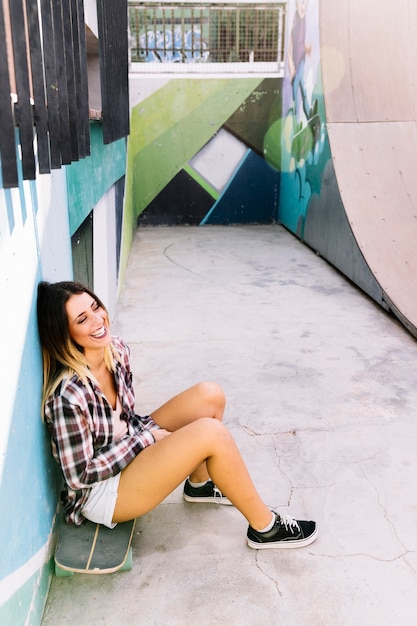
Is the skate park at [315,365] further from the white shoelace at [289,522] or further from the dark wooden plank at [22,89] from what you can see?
the dark wooden plank at [22,89]

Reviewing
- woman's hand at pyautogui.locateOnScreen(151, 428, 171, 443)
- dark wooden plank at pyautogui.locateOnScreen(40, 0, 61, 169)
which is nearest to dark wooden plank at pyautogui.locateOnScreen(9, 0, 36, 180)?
dark wooden plank at pyautogui.locateOnScreen(40, 0, 61, 169)

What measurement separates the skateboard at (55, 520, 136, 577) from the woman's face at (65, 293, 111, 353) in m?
0.60

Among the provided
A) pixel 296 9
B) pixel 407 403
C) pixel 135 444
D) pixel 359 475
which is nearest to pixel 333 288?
pixel 407 403

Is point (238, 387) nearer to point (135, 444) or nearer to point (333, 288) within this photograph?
point (135, 444)

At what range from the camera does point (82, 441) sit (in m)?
1.60

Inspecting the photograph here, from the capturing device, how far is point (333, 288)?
5.08 meters

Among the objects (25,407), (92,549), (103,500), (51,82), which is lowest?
(92,549)

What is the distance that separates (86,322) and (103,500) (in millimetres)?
568

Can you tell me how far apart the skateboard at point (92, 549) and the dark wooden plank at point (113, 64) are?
93.9 inches

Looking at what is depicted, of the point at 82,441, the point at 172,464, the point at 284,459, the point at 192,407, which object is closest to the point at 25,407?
the point at 82,441

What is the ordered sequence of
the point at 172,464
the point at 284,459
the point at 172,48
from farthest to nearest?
the point at 172,48 → the point at 284,459 → the point at 172,464

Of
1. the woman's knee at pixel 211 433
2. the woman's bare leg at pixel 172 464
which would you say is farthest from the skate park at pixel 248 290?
the woman's knee at pixel 211 433

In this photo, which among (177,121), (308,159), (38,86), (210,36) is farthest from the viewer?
(210,36)

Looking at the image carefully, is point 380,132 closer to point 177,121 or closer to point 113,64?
point 113,64
